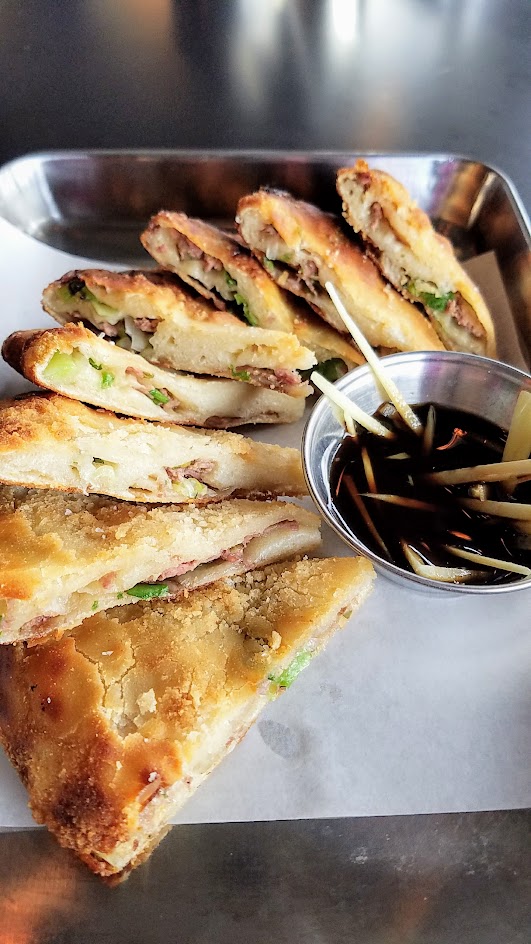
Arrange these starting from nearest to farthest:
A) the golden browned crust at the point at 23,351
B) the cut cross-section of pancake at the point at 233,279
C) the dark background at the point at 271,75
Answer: the golden browned crust at the point at 23,351 → the cut cross-section of pancake at the point at 233,279 → the dark background at the point at 271,75

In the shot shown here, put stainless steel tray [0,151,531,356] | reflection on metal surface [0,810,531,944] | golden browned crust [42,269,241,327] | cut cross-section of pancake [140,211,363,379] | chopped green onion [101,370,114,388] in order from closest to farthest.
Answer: reflection on metal surface [0,810,531,944] → chopped green onion [101,370,114,388] → golden browned crust [42,269,241,327] → cut cross-section of pancake [140,211,363,379] → stainless steel tray [0,151,531,356]

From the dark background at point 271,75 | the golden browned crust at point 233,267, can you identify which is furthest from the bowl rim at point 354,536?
the dark background at point 271,75

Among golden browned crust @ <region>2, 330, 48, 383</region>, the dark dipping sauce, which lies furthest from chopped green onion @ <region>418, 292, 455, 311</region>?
golden browned crust @ <region>2, 330, 48, 383</region>

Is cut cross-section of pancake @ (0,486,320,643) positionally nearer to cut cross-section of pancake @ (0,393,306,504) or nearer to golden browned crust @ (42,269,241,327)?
cut cross-section of pancake @ (0,393,306,504)

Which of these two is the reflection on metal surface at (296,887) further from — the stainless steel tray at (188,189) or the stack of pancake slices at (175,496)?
the stainless steel tray at (188,189)

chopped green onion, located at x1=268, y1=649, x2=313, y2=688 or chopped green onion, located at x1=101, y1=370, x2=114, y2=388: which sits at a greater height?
chopped green onion, located at x1=101, y1=370, x2=114, y2=388

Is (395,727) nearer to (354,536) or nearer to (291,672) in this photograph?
(291,672)

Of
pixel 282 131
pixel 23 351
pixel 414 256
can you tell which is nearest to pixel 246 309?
pixel 414 256
